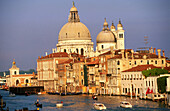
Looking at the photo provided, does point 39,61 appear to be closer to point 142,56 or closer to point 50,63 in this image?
point 50,63

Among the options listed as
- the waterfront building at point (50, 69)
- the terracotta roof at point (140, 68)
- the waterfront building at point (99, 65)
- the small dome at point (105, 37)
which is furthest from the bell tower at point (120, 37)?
the terracotta roof at point (140, 68)

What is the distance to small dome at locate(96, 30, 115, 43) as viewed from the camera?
628 ft

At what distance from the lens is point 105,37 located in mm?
191875

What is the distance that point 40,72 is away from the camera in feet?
637

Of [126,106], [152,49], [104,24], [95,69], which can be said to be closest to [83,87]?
[95,69]

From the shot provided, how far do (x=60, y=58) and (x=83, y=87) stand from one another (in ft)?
85.2

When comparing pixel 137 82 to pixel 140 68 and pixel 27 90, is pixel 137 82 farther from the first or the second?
pixel 27 90

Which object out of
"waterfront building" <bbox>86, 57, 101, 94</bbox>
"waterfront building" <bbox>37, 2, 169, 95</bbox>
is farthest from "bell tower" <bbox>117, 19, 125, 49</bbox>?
"waterfront building" <bbox>86, 57, 101, 94</bbox>

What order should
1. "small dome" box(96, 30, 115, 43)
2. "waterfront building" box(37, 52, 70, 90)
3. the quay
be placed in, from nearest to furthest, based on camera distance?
the quay < "waterfront building" box(37, 52, 70, 90) < "small dome" box(96, 30, 115, 43)

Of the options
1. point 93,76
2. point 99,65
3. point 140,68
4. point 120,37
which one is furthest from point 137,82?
point 120,37

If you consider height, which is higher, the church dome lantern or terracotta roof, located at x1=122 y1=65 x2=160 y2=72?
the church dome lantern

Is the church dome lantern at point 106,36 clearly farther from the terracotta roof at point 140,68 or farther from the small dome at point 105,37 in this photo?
the terracotta roof at point 140,68

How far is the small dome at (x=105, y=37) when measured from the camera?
19150cm

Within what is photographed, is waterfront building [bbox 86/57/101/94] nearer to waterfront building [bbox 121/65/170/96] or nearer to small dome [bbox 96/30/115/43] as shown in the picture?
waterfront building [bbox 121/65/170/96]
